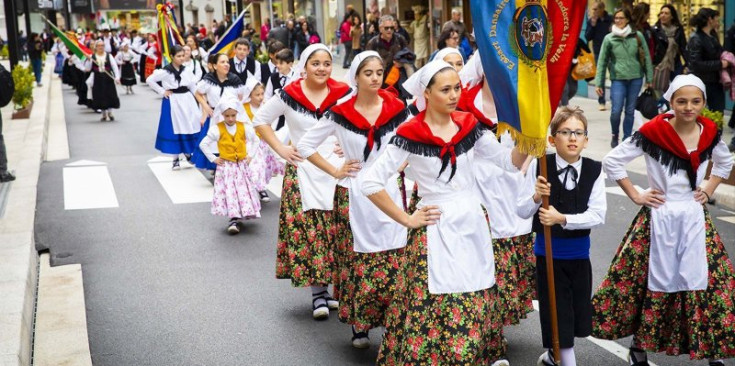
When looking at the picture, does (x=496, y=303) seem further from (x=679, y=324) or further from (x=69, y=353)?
(x=69, y=353)

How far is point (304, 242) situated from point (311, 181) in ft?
1.46

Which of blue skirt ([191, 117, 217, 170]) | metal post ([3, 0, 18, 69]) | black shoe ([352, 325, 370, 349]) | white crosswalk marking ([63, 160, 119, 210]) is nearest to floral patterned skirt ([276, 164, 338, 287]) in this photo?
black shoe ([352, 325, 370, 349])

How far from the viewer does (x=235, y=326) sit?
7.03 m

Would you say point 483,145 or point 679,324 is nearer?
point 483,145

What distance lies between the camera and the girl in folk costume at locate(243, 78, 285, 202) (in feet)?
36.8

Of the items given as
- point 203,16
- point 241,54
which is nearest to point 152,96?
point 241,54

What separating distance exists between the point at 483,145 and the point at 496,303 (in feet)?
2.70

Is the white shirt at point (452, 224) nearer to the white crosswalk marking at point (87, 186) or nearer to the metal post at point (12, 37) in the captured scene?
the white crosswalk marking at point (87, 186)

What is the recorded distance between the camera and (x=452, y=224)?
504 centimetres

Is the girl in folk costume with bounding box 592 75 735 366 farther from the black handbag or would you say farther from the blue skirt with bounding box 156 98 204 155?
the blue skirt with bounding box 156 98 204 155

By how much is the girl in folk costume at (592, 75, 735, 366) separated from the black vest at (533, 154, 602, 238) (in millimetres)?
417

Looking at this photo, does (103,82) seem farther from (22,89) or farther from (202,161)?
(202,161)

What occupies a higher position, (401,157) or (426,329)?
(401,157)

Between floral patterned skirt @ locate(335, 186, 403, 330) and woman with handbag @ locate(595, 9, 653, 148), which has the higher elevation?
woman with handbag @ locate(595, 9, 653, 148)
